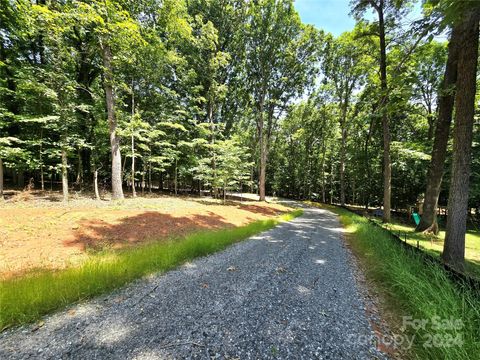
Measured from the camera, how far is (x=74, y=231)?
623 cm

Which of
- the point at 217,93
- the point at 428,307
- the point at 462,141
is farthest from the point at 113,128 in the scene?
the point at 462,141

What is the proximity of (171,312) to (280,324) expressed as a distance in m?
1.52

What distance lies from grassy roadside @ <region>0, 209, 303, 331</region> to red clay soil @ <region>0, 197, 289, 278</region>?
743 mm

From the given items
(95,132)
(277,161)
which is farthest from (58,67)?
(277,161)

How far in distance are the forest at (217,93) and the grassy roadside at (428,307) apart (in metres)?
2.23

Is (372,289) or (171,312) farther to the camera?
(372,289)

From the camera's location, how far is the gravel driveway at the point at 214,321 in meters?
2.22

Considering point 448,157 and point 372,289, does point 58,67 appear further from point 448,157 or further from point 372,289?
point 448,157

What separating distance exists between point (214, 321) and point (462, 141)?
6519 millimetres

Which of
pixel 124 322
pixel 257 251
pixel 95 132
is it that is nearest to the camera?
pixel 124 322

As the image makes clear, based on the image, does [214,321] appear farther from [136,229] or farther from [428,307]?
[136,229]

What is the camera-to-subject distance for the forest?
782 cm

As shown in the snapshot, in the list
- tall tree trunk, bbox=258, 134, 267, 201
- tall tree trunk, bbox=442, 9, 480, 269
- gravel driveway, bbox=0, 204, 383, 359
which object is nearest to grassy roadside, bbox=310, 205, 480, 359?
gravel driveway, bbox=0, 204, 383, 359

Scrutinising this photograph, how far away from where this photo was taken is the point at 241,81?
72.6 feet
